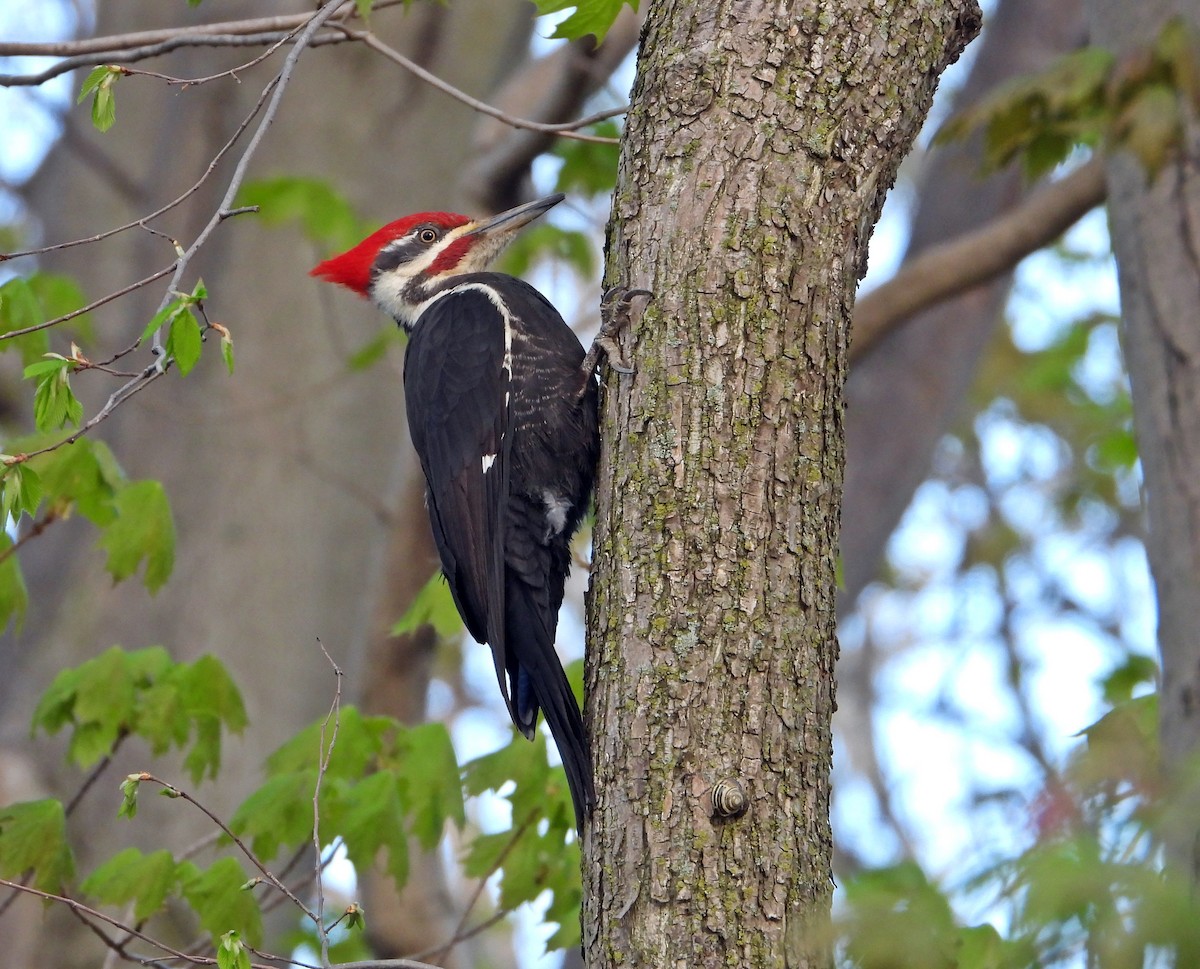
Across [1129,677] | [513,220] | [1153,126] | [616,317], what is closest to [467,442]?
[616,317]

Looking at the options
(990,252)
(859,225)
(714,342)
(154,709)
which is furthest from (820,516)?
(990,252)

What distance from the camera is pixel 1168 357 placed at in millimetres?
3105

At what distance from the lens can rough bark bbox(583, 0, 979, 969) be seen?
6.38 ft

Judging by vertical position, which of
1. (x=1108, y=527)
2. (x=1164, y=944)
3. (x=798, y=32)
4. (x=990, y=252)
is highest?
(x=1108, y=527)

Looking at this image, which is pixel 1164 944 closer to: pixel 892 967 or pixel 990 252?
pixel 892 967

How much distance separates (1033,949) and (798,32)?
159 centimetres

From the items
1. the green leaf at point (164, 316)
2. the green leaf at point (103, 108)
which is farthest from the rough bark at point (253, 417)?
the green leaf at point (164, 316)

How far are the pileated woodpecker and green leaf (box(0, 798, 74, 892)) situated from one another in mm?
1009

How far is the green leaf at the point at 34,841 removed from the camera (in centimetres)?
285

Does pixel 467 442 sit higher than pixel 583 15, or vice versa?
pixel 583 15

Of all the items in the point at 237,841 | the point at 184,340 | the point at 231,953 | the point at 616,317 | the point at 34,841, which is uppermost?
the point at 616,317

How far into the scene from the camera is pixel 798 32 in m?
2.23

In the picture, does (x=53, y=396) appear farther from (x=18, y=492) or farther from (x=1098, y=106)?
(x=1098, y=106)

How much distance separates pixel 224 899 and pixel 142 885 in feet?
0.64
